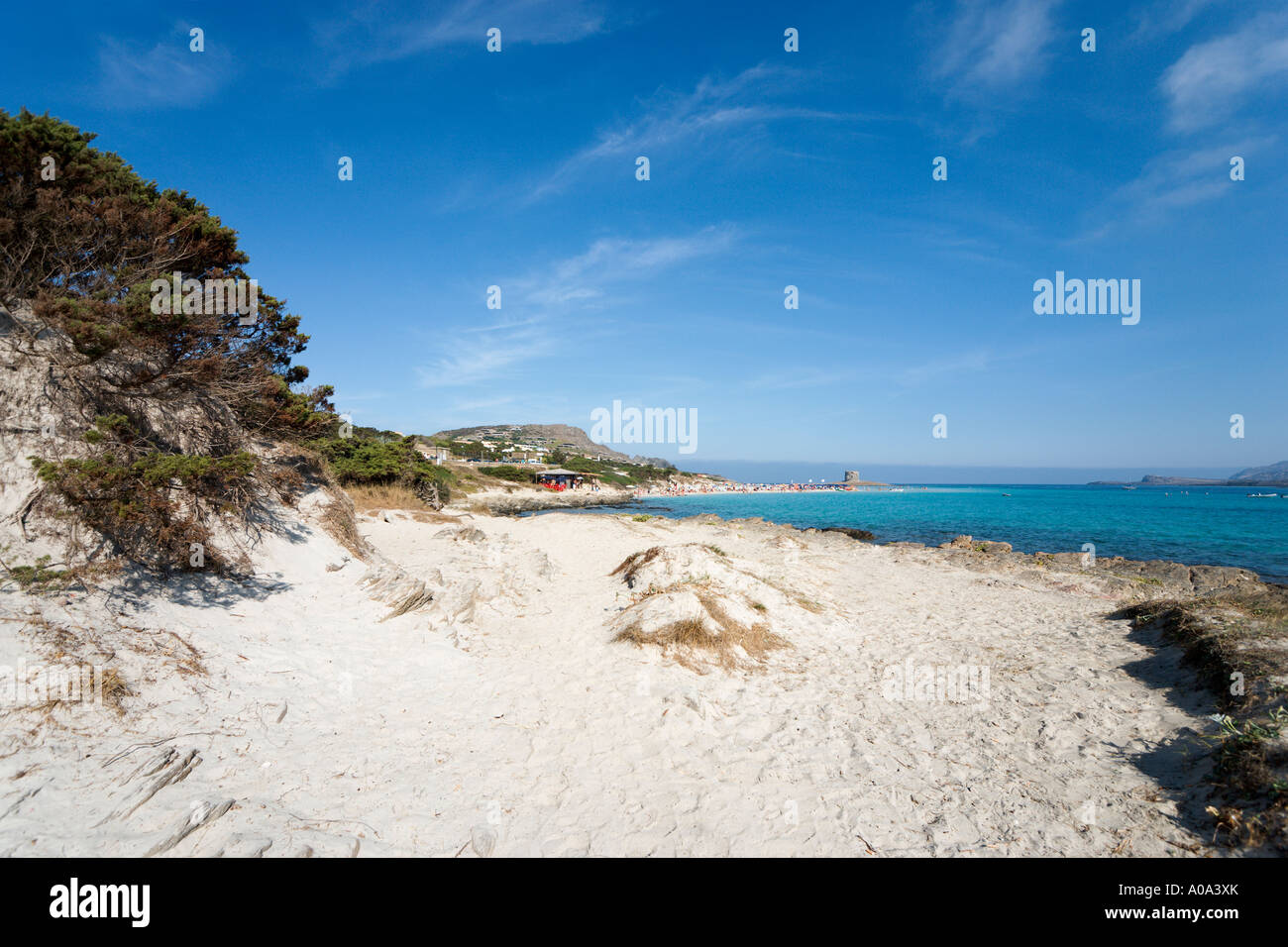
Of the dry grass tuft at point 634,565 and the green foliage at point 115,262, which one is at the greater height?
the green foliage at point 115,262

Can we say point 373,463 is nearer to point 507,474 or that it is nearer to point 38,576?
point 38,576

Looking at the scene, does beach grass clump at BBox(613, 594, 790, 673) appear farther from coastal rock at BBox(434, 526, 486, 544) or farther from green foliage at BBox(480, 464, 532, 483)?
green foliage at BBox(480, 464, 532, 483)

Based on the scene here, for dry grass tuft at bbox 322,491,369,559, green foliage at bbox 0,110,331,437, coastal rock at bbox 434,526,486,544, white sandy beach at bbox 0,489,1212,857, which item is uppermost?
green foliage at bbox 0,110,331,437

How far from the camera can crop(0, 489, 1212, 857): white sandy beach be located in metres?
4.47

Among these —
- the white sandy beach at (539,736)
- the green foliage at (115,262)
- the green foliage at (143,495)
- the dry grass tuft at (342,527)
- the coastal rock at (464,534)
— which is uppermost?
the green foliage at (115,262)

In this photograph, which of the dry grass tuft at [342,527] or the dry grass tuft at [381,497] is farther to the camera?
the dry grass tuft at [381,497]

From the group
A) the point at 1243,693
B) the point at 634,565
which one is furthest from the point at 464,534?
the point at 1243,693

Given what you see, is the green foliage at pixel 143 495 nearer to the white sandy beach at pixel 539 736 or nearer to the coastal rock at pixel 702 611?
the white sandy beach at pixel 539 736

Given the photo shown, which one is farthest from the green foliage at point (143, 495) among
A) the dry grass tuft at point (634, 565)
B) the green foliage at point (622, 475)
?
the green foliage at point (622, 475)

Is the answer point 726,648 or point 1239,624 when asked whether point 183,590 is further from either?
point 1239,624

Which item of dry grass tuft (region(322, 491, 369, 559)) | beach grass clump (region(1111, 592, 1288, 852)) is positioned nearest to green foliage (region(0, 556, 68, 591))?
dry grass tuft (region(322, 491, 369, 559))

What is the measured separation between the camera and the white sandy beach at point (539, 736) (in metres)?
4.47
